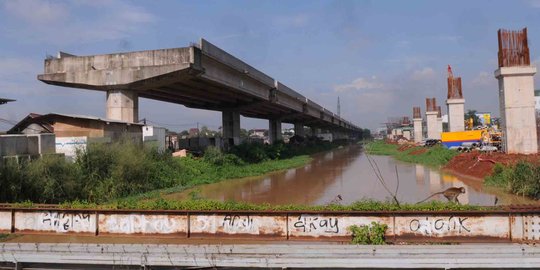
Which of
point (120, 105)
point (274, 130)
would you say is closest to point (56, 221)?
point (120, 105)

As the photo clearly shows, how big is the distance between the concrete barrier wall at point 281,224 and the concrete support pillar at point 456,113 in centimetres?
4615

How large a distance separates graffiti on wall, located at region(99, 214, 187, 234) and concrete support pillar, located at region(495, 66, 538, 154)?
26233mm

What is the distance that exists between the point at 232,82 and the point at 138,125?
30.4 ft

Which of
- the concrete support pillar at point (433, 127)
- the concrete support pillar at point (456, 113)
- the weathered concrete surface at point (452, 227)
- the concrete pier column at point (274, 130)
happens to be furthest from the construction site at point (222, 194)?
the concrete support pillar at point (433, 127)

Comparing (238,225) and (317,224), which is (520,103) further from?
(238,225)

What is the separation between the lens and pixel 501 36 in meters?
30.9

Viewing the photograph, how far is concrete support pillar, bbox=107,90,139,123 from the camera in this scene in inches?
1107

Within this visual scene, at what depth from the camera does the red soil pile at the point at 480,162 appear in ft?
89.3

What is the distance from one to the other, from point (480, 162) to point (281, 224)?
80.2 ft

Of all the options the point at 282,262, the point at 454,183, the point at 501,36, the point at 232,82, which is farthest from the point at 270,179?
the point at 282,262

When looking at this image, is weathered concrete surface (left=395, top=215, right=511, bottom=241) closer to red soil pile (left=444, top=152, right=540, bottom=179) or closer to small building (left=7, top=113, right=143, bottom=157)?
red soil pile (left=444, top=152, right=540, bottom=179)

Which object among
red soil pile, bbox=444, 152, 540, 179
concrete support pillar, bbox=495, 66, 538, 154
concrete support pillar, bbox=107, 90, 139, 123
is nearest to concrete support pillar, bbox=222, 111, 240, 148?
concrete support pillar, bbox=107, 90, 139, 123

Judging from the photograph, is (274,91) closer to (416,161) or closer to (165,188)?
(416,161)

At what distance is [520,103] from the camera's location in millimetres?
29844
